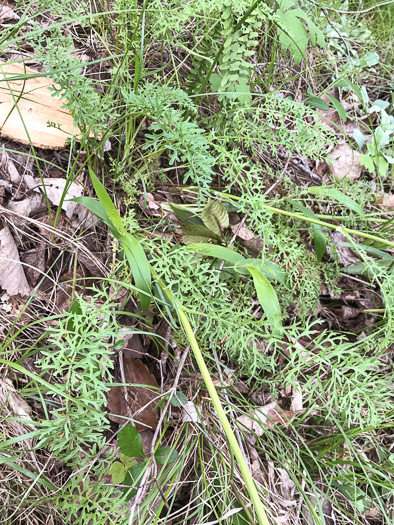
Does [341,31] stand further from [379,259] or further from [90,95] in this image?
[90,95]

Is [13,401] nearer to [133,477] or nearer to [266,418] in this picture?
[133,477]

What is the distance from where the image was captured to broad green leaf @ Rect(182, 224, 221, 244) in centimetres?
162

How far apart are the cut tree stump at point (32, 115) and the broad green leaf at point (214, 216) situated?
60 centimetres

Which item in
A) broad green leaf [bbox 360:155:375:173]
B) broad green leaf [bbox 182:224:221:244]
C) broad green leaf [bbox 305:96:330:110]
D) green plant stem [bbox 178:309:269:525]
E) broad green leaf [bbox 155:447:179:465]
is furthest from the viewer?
broad green leaf [bbox 360:155:375:173]

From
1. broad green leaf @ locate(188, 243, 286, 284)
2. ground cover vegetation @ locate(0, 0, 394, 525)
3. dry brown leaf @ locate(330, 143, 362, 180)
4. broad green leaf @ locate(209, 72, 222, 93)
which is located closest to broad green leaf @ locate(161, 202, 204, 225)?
ground cover vegetation @ locate(0, 0, 394, 525)

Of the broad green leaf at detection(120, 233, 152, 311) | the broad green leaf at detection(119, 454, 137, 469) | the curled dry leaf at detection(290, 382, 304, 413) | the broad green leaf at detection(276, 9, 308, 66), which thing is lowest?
the curled dry leaf at detection(290, 382, 304, 413)

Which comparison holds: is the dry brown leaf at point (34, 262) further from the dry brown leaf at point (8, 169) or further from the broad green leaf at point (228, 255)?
the broad green leaf at point (228, 255)

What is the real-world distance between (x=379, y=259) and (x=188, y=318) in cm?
130

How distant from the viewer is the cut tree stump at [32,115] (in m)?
1.52

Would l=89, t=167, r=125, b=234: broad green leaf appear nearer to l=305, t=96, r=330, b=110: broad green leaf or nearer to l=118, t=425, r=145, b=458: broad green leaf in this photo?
l=118, t=425, r=145, b=458: broad green leaf

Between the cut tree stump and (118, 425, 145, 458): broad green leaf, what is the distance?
109 centimetres

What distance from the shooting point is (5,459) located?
969 millimetres

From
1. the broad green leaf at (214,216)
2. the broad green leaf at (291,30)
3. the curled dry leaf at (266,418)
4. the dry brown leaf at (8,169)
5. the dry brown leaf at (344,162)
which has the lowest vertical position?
the curled dry leaf at (266,418)

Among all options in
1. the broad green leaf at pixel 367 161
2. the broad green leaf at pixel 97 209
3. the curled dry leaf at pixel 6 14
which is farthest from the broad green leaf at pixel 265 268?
the curled dry leaf at pixel 6 14
